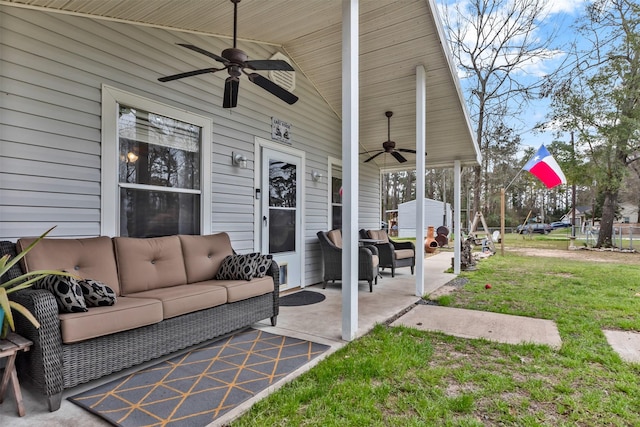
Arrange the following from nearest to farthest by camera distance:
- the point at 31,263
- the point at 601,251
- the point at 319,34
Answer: the point at 31,263
the point at 319,34
the point at 601,251

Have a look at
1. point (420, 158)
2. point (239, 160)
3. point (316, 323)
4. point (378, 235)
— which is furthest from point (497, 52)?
point (316, 323)

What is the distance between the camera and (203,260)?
136 inches

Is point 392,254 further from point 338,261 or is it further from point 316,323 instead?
point 316,323

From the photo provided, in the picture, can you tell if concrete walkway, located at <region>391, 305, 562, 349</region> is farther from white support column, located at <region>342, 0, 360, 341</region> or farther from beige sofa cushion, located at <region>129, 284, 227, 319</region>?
beige sofa cushion, located at <region>129, 284, 227, 319</region>

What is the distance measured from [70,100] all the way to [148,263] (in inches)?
59.0

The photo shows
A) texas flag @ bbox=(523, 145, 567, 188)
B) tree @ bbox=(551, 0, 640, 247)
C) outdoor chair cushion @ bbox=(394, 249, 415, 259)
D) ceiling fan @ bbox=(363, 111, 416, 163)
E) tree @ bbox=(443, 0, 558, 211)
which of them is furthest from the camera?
tree @ bbox=(443, 0, 558, 211)

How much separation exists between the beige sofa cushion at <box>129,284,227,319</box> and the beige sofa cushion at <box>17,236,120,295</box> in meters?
0.30

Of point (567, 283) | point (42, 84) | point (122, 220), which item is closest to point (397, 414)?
point (122, 220)

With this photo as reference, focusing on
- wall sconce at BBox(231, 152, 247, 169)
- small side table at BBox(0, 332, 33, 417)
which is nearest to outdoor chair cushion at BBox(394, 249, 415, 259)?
wall sconce at BBox(231, 152, 247, 169)

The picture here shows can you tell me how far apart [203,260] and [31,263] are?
1.37m

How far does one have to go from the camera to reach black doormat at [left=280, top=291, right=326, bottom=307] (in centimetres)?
450

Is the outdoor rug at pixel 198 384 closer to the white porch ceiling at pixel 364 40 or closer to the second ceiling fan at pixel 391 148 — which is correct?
the white porch ceiling at pixel 364 40

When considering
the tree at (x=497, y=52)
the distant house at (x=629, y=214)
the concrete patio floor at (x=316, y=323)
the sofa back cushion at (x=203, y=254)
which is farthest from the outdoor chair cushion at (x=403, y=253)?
the distant house at (x=629, y=214)

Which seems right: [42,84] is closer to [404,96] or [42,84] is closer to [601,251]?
[404,96]
